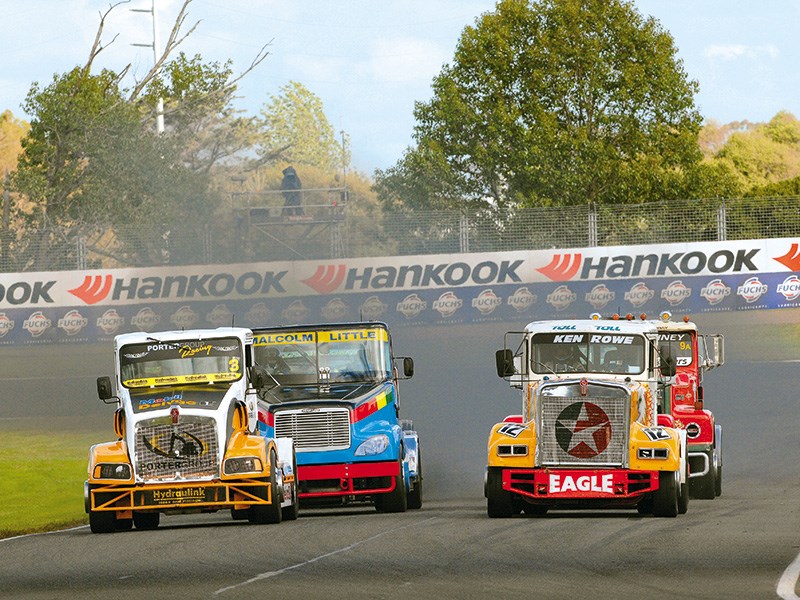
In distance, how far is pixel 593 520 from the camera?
712 inches

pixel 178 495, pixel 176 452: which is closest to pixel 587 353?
pixel 176 452

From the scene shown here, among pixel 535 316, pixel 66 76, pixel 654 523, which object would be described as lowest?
pixel 654 523

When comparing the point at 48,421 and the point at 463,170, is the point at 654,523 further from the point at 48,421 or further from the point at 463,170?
the point at 463,170

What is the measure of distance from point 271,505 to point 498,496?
262cm

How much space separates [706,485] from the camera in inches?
891

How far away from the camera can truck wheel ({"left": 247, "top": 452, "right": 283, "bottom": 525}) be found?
18.5 meters

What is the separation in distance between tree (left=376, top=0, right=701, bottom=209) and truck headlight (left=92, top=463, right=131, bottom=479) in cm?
3797

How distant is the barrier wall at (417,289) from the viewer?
4212 cm

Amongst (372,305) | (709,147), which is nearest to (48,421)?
(372,305)

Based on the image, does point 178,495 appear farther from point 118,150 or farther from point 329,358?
point 118,150

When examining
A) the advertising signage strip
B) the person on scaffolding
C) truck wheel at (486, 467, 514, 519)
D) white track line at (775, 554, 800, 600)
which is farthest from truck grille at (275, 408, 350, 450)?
the person on scaffolding

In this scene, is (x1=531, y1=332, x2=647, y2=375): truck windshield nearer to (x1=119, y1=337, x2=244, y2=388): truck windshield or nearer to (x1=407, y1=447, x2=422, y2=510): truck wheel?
(x1=407, y1=447, x2=422, y2=510): truck wheel

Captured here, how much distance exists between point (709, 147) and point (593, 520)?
107 metres

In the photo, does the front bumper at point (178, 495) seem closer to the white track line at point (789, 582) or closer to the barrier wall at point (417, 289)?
the white track line at point (789, 582)
